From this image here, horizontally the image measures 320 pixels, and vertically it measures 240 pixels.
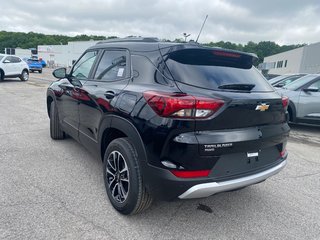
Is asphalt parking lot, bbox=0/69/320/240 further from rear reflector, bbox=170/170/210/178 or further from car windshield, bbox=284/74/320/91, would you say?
car windshield, bbox=284/74/320/91

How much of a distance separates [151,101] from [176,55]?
551 mm

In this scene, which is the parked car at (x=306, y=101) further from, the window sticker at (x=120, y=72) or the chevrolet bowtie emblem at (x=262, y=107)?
the window sticker at (x=120, y=72)

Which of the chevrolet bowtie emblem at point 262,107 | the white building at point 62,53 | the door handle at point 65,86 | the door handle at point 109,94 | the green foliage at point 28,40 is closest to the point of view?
the chevrolet bowtie emblem at point 262,107

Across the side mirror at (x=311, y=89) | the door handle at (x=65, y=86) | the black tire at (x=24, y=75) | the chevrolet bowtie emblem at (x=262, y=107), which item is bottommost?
the black tire at (x=24, y=75)

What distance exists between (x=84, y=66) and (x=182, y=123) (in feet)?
7.77

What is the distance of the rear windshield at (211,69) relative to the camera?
2.41 metres

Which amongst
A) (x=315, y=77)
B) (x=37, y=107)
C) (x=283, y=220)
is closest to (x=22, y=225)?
(x=283, y=220)

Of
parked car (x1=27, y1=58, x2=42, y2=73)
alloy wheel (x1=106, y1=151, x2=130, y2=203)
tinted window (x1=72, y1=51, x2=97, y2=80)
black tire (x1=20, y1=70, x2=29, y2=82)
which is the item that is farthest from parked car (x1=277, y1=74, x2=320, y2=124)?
parked car (x1=27, y1=58, x2=42, y2=73)

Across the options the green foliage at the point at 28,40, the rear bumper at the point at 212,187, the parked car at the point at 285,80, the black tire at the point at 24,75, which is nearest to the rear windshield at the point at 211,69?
the rear bumper at the point at 212,187

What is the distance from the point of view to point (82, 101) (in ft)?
11.8

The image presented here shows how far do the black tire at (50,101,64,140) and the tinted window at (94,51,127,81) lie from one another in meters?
1.85

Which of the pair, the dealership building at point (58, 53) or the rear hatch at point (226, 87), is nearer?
the rear hatch at point (226, 87)

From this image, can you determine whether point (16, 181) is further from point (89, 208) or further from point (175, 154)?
point (175, 154)

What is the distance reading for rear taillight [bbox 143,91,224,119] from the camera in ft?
7.14
